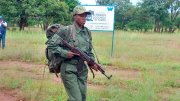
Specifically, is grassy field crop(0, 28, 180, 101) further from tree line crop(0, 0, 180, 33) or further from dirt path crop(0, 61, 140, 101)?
tree line crop(0, 0, 180, 33)

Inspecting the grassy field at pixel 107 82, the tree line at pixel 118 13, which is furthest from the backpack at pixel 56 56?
the tree line at pixel 118 13

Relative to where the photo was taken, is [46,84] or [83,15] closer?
[83,15]

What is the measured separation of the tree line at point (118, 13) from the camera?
43.5 m

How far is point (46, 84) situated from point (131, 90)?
6.35 feet

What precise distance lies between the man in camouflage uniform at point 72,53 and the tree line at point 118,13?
123 ft

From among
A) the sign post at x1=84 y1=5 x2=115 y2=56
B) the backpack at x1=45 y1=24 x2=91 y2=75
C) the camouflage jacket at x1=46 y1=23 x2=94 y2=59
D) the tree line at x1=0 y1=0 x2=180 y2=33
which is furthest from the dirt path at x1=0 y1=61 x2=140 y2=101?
the tree line at x1=0 y1=0 x2=180 y2=33

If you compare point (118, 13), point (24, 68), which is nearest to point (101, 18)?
point (24, 68)

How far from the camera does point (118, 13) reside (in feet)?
221

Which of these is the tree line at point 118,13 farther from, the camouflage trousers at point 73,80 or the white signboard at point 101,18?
the camouflage trousers at point 73,80

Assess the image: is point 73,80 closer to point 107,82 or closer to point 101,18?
point 107,82

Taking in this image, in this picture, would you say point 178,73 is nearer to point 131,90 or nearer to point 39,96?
point 131,90

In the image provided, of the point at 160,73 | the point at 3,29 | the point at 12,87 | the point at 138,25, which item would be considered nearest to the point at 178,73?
the point at 160,73

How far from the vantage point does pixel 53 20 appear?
46094 mm

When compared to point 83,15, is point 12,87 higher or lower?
lower
